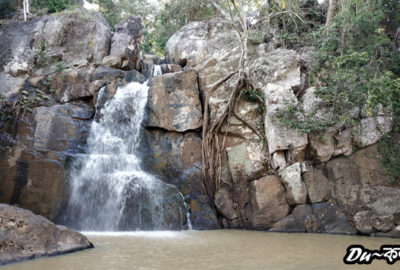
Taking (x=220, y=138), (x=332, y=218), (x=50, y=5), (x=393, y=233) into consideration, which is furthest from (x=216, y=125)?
(x=50, y=5)

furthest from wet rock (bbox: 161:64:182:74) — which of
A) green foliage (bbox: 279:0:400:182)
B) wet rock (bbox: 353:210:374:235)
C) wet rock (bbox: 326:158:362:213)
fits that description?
wet rock (bbox: 353:210:374:235)

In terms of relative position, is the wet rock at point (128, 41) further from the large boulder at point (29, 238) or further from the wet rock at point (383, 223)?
the wet rock at point (383, 223)

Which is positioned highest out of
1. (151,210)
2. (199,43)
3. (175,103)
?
(199,43)

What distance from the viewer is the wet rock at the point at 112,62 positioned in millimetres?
11836

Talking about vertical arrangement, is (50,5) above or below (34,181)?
above

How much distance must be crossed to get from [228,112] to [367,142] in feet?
12.2

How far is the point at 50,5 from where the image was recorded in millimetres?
15461

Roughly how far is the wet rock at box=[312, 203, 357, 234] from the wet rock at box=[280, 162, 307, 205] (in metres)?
0.38

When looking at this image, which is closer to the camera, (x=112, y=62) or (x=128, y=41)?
(x=112, y=62)

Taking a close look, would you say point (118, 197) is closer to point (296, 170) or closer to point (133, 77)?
point (296, 170)

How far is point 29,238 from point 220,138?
583 cm

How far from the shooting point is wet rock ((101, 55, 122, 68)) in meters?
11.8

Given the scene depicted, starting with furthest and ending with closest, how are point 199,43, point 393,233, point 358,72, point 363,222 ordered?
point 199,43, point 358,72, point 363,222, point 393,233

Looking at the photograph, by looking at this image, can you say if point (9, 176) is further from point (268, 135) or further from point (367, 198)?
point (367, 198)
